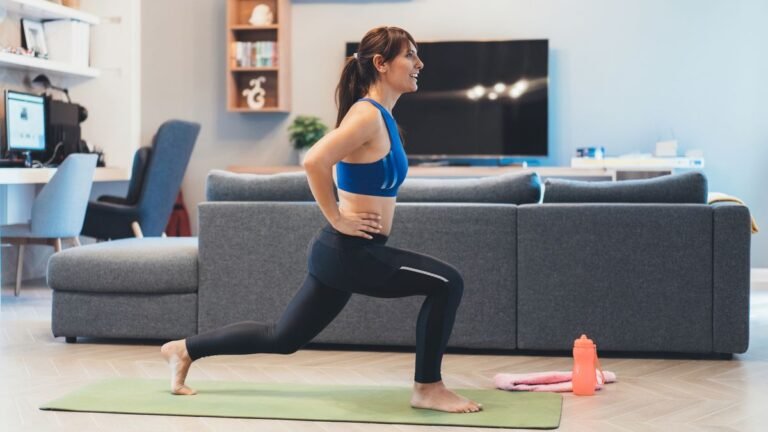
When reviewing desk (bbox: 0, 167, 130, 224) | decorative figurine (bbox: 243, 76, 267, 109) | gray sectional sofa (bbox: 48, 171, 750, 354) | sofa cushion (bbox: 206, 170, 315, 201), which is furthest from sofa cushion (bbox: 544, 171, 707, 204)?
decorative figurine (bbox: 243, 76, 267, 109)

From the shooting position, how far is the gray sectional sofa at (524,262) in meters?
4.16

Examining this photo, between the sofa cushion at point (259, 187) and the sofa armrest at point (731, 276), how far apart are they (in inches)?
65.4

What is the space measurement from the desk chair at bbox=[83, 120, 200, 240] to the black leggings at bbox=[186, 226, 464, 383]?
3.50m

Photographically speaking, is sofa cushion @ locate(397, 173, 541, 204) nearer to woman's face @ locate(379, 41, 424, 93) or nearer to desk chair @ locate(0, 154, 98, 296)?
woman's face @ locate(379, 41, 424, 93)

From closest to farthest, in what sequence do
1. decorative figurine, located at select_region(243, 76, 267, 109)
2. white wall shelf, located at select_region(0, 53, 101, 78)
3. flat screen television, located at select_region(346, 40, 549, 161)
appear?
white wall shelf, located at select_region(0, 53, 101, 78) < flat screen television, located at select_region(346, 40, 549, 161) < decorative figurine, located at select_region(243, 76, 267, 109)

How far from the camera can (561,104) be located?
26.3ft

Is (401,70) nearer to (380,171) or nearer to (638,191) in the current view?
(380,171)

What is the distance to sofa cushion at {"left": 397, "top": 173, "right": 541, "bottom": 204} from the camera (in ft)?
14.0

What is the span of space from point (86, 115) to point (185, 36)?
124cm

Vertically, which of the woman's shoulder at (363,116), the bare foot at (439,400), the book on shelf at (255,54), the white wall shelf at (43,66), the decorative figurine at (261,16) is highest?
the decorative figurine at (261,16)

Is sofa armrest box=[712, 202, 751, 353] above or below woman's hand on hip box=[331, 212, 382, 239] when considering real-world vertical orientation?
below

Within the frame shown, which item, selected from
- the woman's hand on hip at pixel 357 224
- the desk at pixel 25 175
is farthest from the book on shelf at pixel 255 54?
the woman's hand on hip at pixel 357 224

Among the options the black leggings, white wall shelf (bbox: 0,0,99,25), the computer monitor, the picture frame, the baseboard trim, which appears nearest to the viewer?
the black leggings

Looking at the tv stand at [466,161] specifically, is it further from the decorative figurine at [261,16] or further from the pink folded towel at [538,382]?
the pink folded towel at [538,382]
